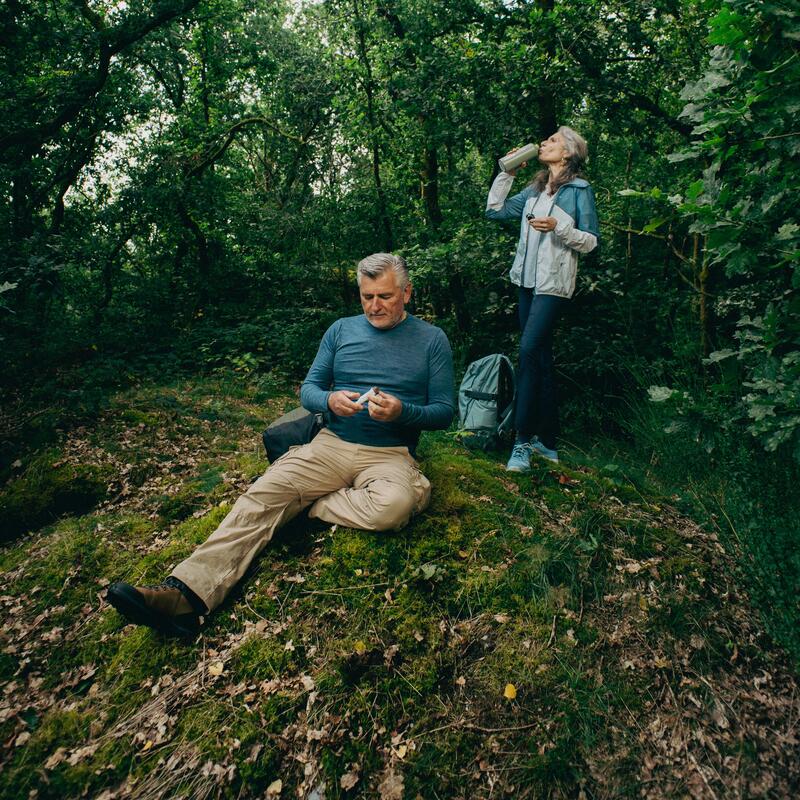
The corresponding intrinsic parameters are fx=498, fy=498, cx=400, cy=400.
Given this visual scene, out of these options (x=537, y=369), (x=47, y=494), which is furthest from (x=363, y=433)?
(x=47, y=494)

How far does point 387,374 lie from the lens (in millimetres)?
3033

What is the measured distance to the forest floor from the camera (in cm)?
199

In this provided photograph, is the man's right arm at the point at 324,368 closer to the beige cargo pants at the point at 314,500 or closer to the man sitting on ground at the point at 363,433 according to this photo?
the man sitting on ground at the point at 363,433

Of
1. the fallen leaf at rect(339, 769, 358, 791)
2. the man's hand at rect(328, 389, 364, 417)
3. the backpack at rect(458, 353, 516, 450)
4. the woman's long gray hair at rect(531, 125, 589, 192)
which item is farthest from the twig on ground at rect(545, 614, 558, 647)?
the woman's long gray hair at rect(531, 125, 589, 192)

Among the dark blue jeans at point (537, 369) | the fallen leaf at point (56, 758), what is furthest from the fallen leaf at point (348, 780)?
the dark blue jeans at point (537, 369)

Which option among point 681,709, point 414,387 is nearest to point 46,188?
point 414,387

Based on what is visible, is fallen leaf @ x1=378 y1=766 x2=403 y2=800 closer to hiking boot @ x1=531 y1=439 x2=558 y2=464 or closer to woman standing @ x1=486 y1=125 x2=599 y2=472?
woman standing @ x1=486 y1=125 x2=599 y2=472

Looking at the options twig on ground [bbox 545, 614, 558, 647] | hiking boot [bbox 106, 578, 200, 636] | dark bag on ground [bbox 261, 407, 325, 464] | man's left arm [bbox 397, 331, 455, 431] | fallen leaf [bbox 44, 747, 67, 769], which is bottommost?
twig on ground [bbox 545, 614, 558, 647]

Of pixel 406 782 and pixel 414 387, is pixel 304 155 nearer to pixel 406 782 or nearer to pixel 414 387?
pixel 414 387

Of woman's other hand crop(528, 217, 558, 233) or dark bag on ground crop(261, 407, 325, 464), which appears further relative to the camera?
woman's other hand crop(528, 217, 558, 233)

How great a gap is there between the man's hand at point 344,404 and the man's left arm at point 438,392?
0.34 metres

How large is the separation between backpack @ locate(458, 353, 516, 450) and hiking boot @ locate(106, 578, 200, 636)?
259cm

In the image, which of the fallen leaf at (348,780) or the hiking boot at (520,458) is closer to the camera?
the fallen leaf at (348,780)

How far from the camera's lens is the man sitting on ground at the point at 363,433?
266cm
